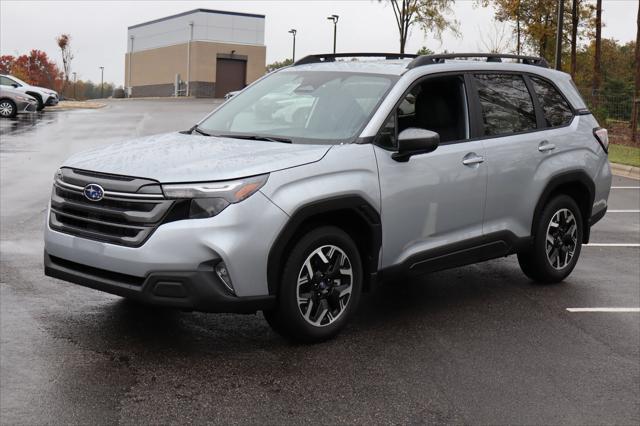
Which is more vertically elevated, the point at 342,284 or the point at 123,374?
the point at 342,284

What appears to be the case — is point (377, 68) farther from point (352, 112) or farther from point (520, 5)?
point (520, 5)

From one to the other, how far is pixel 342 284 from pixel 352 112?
1.25 m

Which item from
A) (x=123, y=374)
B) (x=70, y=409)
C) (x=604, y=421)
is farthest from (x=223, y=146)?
A: (x=604, y=421)

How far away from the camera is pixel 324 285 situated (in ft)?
18.4

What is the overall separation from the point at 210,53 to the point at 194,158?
66.1m

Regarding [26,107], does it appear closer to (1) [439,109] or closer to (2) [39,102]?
(2) [39,102]

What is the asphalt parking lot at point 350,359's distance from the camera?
4562 mm

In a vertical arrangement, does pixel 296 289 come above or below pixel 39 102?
below

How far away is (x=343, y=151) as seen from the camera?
5.70m

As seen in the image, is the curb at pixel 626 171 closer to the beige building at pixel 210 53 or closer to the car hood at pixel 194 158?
the car hood at pixel 194 158

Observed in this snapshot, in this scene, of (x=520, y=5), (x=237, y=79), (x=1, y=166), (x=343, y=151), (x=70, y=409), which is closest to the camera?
(x=70, y=409)

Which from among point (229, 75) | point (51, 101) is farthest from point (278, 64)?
point (51, 101)

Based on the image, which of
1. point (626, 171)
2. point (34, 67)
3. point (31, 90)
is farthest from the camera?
point (34, 67)

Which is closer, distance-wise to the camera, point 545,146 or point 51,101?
point 545,146
